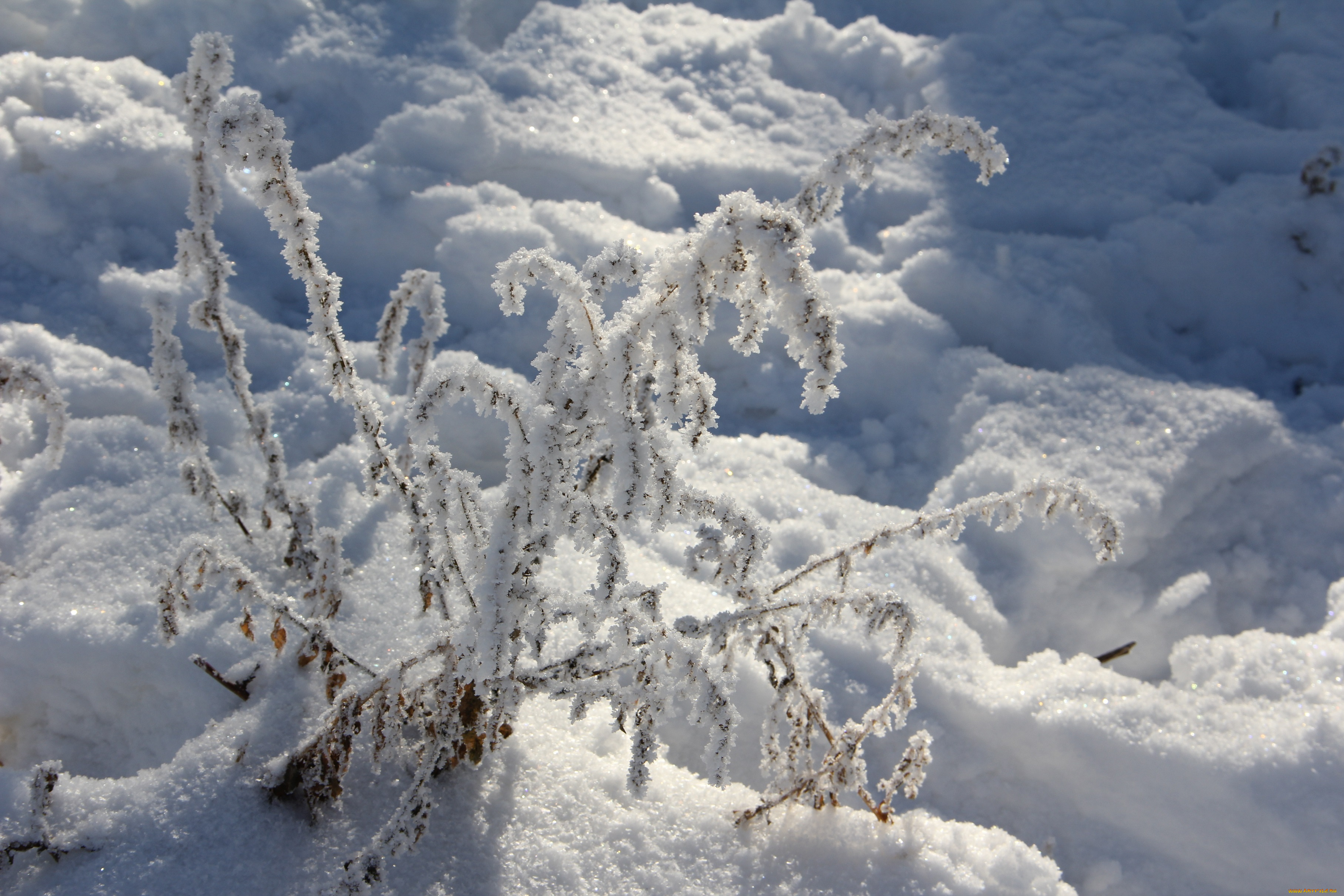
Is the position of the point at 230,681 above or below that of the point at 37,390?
below

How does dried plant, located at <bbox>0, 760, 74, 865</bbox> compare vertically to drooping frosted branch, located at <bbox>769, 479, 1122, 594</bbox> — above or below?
below

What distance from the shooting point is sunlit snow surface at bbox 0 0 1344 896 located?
4.74ft

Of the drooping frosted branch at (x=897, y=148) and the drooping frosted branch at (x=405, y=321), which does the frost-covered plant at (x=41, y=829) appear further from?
the drooping frosted branch at (x=897, y=148)

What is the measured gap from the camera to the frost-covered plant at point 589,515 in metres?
1.07

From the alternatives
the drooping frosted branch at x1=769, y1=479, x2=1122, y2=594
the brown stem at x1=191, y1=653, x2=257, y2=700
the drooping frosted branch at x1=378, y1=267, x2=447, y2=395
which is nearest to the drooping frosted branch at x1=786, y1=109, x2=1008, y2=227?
the drooping frosted branch at x1=769, y1=479, x2=1122, y2=594

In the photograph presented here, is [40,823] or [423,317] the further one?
[423,317]

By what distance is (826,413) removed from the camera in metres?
2.74

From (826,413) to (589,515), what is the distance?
1690 millimetres

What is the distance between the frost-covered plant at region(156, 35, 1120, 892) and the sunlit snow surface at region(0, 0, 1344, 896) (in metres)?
0.14

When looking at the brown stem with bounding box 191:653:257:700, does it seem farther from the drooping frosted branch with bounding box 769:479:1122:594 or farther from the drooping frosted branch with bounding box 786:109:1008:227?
the drooping frosted branch with bounding box 786:109:1008:227

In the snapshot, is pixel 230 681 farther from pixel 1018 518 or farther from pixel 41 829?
pixel 1018 518

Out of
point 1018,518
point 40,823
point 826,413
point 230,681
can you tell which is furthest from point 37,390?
point 826,413

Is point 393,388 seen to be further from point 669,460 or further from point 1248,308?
point 1248,308

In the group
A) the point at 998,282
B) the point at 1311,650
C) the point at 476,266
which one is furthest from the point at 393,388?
the point at 1311,650
